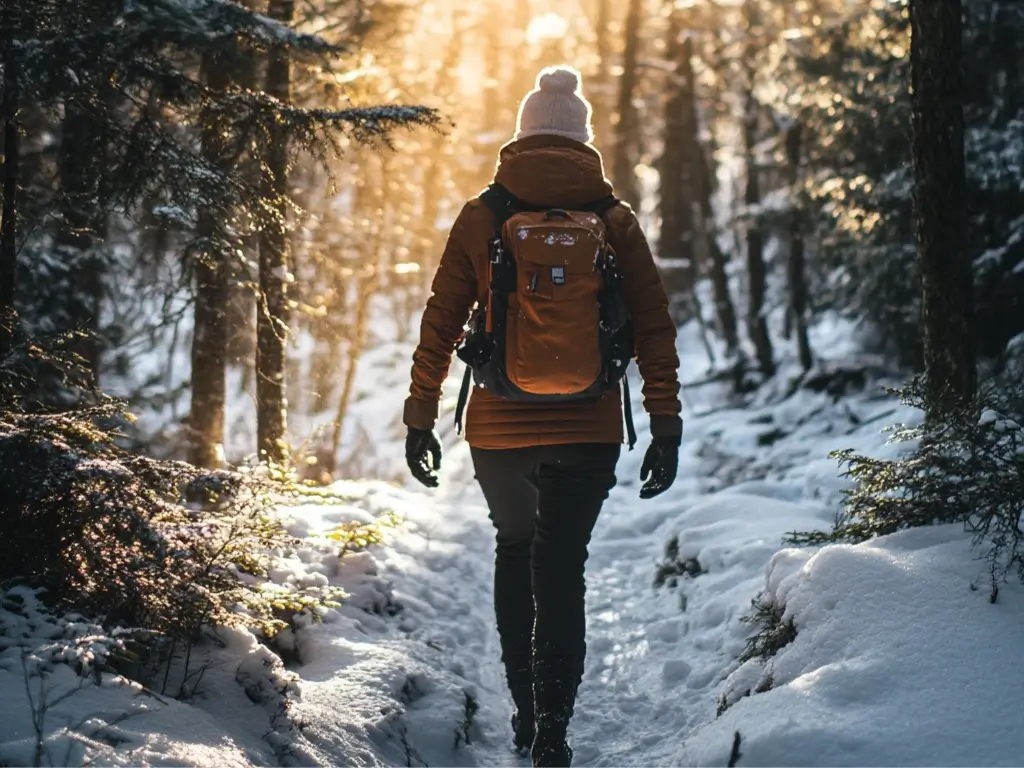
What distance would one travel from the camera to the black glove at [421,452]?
13.1 ft

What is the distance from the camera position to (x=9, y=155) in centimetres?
482

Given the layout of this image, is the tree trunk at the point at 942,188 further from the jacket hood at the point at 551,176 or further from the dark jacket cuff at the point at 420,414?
the dark jacket cuff at the point at 420,414

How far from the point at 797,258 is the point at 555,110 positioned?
13.1 metres

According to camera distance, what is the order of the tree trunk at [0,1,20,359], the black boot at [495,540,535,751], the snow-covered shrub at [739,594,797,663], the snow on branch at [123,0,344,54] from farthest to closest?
the snow on branch at [123,0,344,54] → the tree trunk at [0,1,20,359] → the black boot at [495,540,535,751] → the snow-covered shrub at [739,594,797,663]

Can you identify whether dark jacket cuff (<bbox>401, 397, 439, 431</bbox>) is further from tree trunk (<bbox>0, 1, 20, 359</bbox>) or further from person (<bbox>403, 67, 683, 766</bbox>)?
tree trunk (<bbox>0, 1, 20, 359</bbox>)

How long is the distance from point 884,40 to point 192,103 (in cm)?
832

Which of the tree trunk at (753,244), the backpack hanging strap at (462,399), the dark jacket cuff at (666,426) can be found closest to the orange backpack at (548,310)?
the backpack hanging strap at (462,399)

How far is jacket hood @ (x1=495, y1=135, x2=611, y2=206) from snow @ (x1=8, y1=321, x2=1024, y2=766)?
1939 mm

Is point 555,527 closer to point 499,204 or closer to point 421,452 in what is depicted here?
point 421,452

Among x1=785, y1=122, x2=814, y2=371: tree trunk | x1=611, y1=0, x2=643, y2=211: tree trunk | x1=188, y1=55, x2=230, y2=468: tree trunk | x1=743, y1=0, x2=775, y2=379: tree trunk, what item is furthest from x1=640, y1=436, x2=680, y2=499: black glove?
x1=611, y1=0, x2=643, y2=211: tree trunk

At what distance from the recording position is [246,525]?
3.93 m

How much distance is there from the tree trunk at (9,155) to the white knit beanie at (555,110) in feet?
8.55

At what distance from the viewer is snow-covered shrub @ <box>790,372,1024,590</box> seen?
147 inches

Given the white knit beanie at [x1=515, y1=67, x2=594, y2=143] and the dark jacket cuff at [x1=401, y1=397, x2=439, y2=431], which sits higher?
the white knit beanie at [x1=515, y1=67, x2=594, y2=143]
